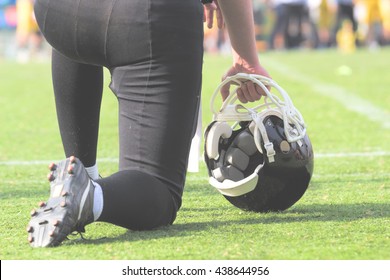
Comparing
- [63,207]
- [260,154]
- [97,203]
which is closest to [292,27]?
[260,154]

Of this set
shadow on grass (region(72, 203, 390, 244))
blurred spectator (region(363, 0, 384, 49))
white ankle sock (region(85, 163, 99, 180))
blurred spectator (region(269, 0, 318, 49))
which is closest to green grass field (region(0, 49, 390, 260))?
shadow on grass (region(72, 203, 390, 244))

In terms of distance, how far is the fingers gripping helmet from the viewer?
11.8ft

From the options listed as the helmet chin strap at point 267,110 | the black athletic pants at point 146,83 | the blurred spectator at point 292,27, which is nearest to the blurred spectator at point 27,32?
the blurred spectator at point 292,27

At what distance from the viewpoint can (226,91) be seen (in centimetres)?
383

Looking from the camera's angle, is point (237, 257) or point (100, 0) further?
point (100, 0)

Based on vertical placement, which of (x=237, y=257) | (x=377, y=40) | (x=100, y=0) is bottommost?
(x=377, y=40)

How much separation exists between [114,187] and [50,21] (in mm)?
700

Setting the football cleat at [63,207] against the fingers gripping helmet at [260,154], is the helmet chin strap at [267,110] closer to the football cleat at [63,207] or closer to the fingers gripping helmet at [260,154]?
the fingers gripping helmet at [260,154]

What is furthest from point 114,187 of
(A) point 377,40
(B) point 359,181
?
(A) point 377,40

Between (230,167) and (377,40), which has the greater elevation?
(230,167)

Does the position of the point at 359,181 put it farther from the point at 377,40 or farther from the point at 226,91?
the point at 377,40
